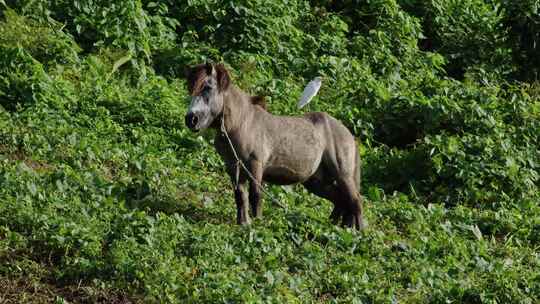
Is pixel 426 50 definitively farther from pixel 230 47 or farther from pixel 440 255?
pixel 440 255

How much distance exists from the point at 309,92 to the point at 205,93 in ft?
15.9

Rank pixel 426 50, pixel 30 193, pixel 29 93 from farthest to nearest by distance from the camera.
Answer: pixel 426 50 → pixel 29 93 → pixel 30 193

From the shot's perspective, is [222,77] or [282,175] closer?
[222,77]

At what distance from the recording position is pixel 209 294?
9875 mm

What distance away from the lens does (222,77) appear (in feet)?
38.7

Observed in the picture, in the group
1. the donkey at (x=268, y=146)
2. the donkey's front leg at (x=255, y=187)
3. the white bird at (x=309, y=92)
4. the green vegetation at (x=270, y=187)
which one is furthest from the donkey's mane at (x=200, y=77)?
the white bird at (x=309, y=92)

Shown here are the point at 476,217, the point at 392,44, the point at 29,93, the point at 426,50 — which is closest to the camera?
the point at 476,217

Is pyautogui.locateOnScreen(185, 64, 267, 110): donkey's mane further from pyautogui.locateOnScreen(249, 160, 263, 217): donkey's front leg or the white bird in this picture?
the white bird

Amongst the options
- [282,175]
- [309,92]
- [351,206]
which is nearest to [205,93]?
[282,175]

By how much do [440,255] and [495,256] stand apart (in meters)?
0.81

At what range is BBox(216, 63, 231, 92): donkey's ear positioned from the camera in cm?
1177

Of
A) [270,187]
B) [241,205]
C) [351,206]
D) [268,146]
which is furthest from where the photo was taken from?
[270,187]

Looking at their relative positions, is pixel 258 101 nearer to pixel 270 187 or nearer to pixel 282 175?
pixel 282 175

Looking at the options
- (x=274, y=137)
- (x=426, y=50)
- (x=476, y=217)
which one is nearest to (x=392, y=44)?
(x=426, y=50)
